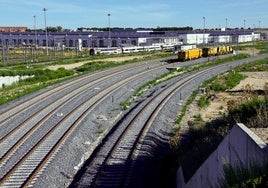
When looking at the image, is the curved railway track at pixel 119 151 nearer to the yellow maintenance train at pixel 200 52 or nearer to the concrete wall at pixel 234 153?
the concrete wall at pixel 234 153

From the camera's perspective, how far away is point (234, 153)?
709 cm

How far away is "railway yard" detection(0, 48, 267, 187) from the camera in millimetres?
12344

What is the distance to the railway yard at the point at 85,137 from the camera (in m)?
12.3

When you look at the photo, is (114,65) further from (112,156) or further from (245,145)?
(245,145)

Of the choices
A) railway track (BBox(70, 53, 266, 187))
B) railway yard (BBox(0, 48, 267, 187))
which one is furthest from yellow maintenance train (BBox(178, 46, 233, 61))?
railway track (BBox(70, 53, 266, 187))

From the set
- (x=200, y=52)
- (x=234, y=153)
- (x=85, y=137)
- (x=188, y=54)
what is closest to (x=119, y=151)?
(x=85, y=137)

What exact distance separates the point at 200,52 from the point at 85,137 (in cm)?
4894

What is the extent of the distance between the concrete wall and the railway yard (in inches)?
150

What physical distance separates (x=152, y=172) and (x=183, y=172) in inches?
88.1

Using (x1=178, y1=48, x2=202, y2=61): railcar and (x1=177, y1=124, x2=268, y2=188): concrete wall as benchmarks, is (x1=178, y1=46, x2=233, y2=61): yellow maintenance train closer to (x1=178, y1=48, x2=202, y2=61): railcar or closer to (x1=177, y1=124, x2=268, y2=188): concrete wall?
(x1=178, y1=48, x2=202, y2=61): railcar

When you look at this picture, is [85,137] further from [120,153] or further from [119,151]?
[120,153]

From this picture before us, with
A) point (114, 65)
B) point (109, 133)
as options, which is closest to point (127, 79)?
point (114, 65)

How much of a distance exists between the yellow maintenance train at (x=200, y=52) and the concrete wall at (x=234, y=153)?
49018 mm

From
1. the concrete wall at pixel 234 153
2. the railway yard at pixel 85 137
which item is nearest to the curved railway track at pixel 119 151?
the railway yard at pixel 85 137
